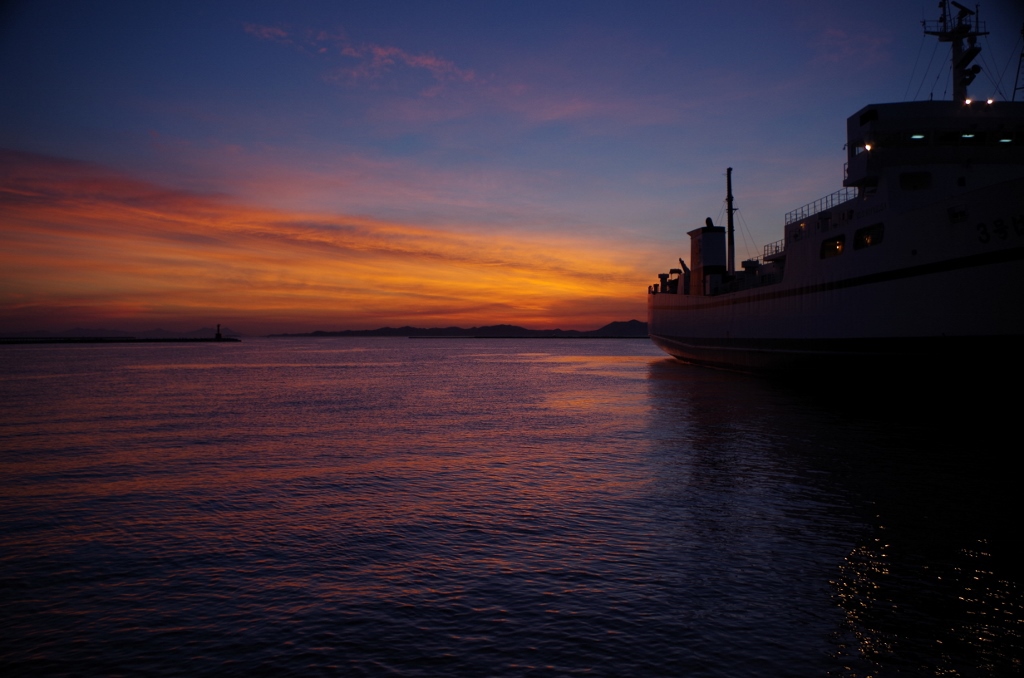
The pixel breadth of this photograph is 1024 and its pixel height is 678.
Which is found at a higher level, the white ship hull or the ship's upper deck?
the ship's upper deck

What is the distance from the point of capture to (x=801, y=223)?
39938 millimetres

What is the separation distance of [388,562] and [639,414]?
20507 millimetres

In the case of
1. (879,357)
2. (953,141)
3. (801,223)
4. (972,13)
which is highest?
(972,13)

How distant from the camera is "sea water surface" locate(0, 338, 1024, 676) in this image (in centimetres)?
639

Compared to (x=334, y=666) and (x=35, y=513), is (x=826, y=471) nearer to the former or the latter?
(x=334, y=666)

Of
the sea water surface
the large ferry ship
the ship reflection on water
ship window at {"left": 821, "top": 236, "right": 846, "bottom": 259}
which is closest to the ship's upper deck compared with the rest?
the large ferry ship

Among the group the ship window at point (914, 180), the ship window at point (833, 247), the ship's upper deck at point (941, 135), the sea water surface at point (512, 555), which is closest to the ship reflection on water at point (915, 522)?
the sea water surface at point (512, 555)

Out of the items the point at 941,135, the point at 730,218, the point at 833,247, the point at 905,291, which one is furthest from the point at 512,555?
the point at 730,218

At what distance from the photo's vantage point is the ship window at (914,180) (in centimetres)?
3117

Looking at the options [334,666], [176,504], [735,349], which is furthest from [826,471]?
[735,349]

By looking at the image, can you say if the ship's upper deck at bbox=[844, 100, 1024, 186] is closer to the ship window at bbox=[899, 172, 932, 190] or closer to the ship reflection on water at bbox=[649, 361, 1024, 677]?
the ship window at bbox=[899, 172, 932, 190]

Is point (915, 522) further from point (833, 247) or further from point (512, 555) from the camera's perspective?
point (833, 247)

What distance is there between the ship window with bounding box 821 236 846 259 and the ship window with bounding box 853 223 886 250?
4.50 feet

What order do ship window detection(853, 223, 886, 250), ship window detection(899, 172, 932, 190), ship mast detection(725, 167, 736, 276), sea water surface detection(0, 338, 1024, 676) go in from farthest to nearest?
ship mast detection(725, 167, 736, 276) → ship window detection(899, 172, 932, 190) → ship window detection(853, 223, 886, 250) → sea water surface detection(0, 338, 1024, 676)
